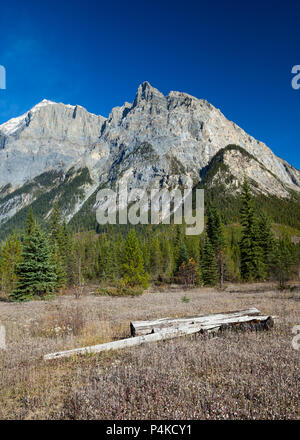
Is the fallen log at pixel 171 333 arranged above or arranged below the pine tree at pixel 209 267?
above

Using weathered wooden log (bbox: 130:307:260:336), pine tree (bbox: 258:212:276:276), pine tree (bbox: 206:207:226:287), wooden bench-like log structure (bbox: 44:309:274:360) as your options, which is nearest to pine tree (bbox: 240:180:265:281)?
pine tree (bbox: 258:212:276:276)

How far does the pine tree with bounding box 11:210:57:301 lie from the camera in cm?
2436

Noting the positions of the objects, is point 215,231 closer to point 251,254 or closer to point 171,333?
point 251,254

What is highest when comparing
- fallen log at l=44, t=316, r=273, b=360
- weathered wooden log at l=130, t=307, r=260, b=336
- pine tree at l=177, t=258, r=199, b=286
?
weathered wooden log at l=130, t=307, r=260, b=336

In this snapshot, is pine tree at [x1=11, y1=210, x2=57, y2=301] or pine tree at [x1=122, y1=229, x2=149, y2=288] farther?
pine tree at [x1=122, y1=229, x2=149, y2=288]

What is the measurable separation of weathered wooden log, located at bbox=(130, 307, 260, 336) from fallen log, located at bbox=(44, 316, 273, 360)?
0.38ft

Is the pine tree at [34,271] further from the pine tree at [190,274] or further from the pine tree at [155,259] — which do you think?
the pine tree at [155,259]

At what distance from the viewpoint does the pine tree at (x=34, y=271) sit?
959 inches

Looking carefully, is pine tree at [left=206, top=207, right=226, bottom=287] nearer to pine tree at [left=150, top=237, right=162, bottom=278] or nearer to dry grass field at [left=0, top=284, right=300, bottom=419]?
pine tree at [left=150, top=237, right=162, bottom=278]

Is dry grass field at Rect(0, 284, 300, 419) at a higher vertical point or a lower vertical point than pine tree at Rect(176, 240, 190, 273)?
higher

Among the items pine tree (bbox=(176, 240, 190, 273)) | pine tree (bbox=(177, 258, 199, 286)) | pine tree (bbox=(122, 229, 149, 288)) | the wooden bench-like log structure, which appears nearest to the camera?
the wooden bench-like log structure

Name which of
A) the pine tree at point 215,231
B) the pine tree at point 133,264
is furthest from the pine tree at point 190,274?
the pine tree at point 133,264

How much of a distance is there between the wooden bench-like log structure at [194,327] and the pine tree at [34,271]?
2036 cm
